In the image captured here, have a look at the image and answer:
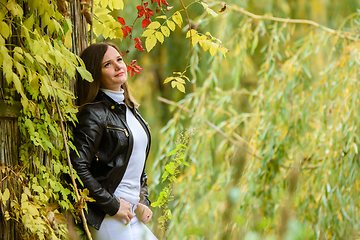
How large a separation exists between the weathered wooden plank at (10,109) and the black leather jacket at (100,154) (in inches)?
8.8

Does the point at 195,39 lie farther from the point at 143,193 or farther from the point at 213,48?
the point at 143,193

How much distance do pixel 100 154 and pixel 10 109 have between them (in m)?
0.34

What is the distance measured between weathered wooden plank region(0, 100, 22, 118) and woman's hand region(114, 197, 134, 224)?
1.52ft

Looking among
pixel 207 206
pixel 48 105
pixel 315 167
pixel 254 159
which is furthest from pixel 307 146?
pixel 48 105

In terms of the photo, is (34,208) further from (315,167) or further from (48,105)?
(315,167)

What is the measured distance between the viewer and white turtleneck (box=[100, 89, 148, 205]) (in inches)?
54.4

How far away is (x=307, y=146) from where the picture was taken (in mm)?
2434

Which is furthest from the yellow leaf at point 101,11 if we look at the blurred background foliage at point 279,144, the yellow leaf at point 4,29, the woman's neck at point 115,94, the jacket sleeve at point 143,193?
the blurred background foliage at point 279,144

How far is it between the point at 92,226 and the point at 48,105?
0.44 meters

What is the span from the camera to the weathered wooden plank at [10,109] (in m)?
1.10

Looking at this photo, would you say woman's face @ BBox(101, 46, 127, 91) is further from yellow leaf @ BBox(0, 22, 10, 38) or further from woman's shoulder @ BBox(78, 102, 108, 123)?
yellow leaf @ BBox(0, 22, 10, 38)

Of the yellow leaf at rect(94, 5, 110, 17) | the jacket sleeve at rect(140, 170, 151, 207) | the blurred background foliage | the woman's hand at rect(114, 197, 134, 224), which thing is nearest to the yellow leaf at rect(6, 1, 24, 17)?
the yellow leaf at rect(94, 5, 110, 17)

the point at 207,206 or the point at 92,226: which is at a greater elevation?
the point at 92,226

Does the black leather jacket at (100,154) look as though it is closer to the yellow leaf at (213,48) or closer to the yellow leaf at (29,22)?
the yellow leaf at (29,22)
